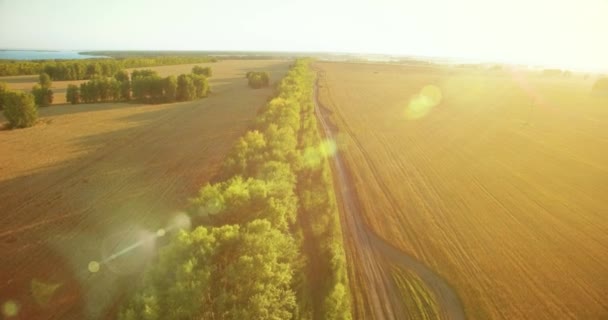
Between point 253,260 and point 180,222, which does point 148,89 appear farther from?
point 253,260

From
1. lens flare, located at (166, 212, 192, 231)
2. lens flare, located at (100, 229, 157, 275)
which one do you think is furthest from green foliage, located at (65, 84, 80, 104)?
lens flare, located at (166, 212, 192, 231)

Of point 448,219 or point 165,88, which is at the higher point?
point 165,88

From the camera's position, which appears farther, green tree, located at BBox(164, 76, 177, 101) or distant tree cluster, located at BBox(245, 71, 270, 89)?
distant tree cluster, located at BBox(245, 71, 270, 89)

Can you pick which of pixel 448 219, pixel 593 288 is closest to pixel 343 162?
pixel 448 219

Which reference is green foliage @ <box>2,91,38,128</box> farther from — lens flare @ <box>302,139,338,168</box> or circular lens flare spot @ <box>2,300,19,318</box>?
lens flare @ <box>302,139,338,168</box>

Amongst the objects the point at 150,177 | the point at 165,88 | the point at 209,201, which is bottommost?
the point at 150,177

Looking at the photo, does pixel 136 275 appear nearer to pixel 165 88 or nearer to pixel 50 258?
pixel 50 258
